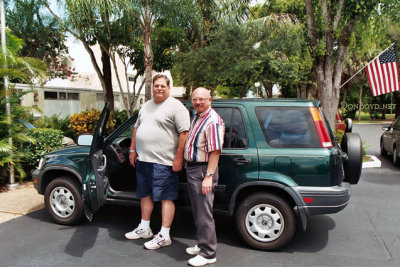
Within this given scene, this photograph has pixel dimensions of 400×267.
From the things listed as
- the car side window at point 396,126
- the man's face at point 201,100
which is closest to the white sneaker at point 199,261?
the man's face at point 201,100

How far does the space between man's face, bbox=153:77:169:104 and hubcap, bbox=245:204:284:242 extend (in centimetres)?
159

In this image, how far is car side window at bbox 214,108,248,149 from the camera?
387 centimetres

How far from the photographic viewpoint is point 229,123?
3980 millimetres

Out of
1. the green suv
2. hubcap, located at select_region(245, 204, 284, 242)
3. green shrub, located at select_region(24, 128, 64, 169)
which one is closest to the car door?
the green suv

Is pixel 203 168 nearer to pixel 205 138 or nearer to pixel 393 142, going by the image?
pixel 205 138

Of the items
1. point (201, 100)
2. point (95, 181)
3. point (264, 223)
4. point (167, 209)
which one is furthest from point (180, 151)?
point (264, 223)

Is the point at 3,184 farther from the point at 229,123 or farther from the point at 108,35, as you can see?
the point at 108,35

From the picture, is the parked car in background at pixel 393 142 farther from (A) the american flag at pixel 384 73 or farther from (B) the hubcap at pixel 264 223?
(B) the hubcap at pixel 264 223

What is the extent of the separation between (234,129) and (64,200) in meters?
2.49

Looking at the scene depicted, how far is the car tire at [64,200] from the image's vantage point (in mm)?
4488

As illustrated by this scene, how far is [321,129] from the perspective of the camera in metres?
3.66

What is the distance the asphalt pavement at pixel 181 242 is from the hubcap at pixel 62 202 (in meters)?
0.19

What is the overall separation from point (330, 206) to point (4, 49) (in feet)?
19.5

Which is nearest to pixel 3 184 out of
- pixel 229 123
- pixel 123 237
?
pixel 123 237
